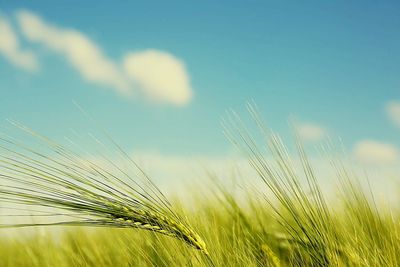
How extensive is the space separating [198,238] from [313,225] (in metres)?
0.28

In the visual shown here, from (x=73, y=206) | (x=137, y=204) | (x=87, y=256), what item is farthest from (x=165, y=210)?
(x=87, y=256)

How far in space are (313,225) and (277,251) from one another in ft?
1.41

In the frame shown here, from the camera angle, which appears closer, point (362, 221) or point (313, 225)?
point (313, 225)

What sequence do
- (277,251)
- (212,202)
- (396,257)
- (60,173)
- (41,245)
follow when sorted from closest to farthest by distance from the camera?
(60,173), (396,257), (277,251), (212,202), (41,245)

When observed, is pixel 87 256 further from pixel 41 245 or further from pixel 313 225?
pixel 313 225

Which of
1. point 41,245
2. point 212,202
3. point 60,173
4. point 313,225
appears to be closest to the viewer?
point 60,173

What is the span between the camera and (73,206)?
105 centimetres

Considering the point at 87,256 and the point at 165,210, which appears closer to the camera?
the point at 165,210

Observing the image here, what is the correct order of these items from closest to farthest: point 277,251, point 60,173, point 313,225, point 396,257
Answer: point 60,173 → point 313,225 → point 396,257 → point 277,251

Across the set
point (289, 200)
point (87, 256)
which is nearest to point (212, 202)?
point (87, 256)

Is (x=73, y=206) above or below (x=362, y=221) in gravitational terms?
above

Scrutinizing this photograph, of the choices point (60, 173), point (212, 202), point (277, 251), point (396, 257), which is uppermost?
point (60, 173)

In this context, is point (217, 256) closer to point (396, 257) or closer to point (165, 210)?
point (165, 210)

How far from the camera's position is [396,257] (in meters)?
1.30
